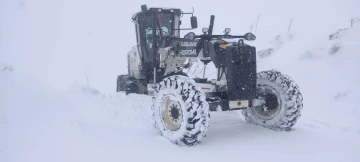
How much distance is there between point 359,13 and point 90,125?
56.3 feet

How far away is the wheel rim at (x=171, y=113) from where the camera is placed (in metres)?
5.82

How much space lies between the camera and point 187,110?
17.7 ft

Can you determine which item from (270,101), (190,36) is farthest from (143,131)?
(270,101)

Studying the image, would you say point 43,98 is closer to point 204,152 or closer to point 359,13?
point 204,152

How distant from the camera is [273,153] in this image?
5.35 metres

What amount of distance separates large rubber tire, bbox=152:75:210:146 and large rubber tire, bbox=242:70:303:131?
1.84 metres

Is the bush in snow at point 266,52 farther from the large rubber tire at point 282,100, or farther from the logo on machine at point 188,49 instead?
the logo on machine at point 188,49

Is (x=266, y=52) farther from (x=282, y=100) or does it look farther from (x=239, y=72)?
(x=239, y=72)

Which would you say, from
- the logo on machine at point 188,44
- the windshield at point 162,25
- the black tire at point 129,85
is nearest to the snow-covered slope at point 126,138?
the logo on machine at point 188,44

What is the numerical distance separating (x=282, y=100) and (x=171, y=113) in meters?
2.11

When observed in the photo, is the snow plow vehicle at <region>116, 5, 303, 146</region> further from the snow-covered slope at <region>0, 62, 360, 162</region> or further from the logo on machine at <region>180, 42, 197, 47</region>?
the snow-covered slope at <region>0, 62, 360, 162</region>

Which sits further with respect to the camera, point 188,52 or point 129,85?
point 129,85

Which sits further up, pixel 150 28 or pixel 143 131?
pixel 150 28

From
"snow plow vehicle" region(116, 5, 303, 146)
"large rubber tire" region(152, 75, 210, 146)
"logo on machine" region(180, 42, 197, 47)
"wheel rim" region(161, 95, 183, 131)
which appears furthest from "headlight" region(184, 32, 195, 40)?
"wheel rim" region(161, 95, 183, 131)
